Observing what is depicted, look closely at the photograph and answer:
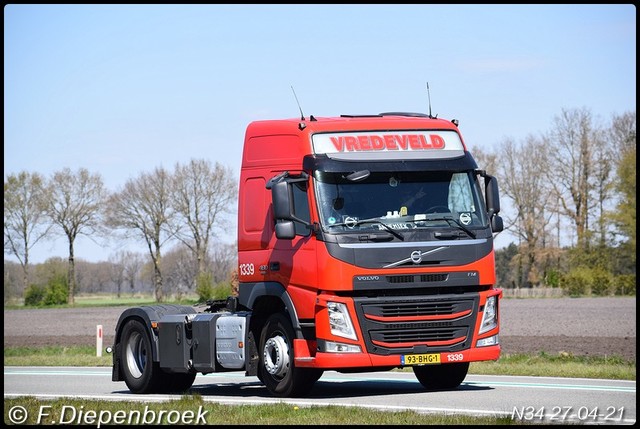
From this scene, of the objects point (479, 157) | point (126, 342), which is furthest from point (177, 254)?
point (126, 342)

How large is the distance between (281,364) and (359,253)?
6.33 feet

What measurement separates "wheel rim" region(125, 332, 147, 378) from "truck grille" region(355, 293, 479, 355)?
4.32 meters

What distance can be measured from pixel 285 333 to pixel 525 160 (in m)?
73.3

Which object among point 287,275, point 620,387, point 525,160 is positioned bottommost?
point 620,387

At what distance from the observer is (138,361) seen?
17406 millimetres

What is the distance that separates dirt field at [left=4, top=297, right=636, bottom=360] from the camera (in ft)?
91.2

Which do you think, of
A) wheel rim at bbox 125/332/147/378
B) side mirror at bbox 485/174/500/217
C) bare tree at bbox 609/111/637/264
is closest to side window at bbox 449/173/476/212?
side mirror at bbox 485/174/500/217

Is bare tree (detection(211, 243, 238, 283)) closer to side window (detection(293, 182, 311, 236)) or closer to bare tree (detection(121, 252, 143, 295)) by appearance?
bare tree (detection(121, 252, 143, 295))

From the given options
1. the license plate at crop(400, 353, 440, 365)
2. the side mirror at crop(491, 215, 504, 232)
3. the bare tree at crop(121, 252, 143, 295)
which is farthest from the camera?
the bare tree at crop(121, 252, 143, 295)

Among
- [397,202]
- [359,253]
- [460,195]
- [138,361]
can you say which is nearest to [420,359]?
[359,253]

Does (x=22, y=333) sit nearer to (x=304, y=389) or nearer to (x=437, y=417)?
(x=304, y=389)

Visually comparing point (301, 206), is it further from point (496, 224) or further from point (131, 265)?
point (131, 265)

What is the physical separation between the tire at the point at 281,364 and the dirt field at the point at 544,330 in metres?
11.1

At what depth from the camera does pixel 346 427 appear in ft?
35.8
